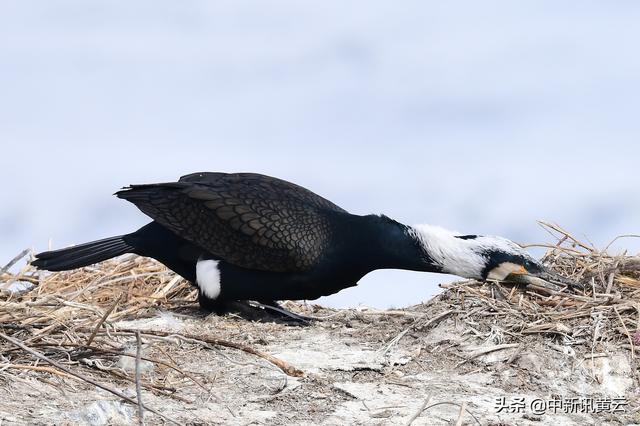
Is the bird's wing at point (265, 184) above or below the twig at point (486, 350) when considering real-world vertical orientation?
above

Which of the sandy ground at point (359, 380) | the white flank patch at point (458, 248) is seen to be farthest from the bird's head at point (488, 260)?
the sandy ground at point (359, 380)

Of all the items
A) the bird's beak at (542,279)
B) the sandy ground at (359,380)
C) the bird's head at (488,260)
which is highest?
the bird's head at (488,260)

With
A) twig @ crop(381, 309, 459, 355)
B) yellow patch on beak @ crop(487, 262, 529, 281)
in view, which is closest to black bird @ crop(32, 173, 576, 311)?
yellow patch on beak @ crop(487, 262, 529, 281)

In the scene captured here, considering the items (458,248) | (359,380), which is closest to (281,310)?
(458,248)

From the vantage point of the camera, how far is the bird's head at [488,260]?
646 cm

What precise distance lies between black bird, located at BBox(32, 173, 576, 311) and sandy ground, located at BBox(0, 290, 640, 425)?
10.9 inches

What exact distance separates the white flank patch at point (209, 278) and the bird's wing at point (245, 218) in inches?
4.2

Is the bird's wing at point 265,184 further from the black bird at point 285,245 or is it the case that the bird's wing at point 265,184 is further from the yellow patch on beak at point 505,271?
the yellow patch on beak at point 505,271

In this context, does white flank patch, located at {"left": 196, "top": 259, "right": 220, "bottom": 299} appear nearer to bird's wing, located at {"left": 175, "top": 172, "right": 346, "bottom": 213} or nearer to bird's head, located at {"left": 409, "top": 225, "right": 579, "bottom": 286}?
bird's wing, located at {"left": 175, "top": 172, "right": 346, "bottom": 213}

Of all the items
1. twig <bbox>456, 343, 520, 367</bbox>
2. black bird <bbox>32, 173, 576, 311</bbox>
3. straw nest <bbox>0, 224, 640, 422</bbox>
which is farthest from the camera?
black bird <bbox>32, 173, 576, 311</bbox>

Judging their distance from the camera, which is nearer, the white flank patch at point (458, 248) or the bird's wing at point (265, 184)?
the white flank patch at point (458, 248)

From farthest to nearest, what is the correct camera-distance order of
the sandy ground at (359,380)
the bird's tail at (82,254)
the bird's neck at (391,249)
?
the bird's tail at (82,254), the bird's neck at (391,249), the sandy ground at (359,380)

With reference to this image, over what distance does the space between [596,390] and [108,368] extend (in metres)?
2.61

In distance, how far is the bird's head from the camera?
21.2 feet
